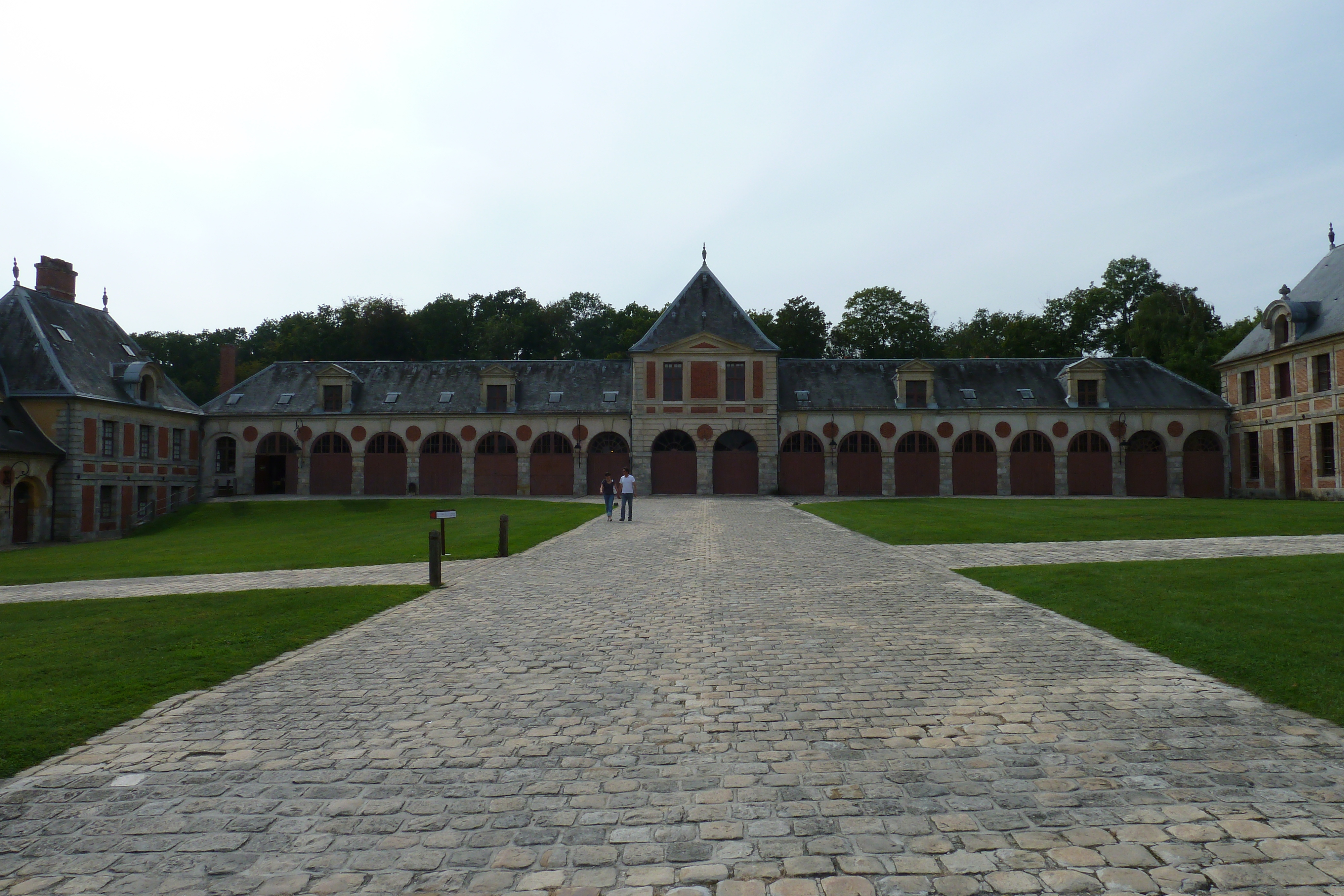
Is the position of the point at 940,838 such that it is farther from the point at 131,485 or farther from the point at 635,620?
the point at 131,485

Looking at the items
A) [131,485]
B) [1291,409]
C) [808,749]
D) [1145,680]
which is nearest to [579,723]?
[808,749]

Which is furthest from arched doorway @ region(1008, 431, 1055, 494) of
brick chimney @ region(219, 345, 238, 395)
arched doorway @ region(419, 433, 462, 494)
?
brick chimney @ region(219, 345, 238, 395)

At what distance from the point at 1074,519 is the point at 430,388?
32944mm

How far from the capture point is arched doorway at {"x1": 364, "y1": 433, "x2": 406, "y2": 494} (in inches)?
1597

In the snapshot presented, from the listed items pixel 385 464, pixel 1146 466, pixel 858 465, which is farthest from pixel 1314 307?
pixel 385 464

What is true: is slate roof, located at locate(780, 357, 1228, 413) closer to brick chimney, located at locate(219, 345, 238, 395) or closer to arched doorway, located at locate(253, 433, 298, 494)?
arched doorway, located at locate(253, 433, 298, 494)

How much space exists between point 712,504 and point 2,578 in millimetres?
21726

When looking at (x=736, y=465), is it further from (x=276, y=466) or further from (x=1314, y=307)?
(x=1314, y=307)

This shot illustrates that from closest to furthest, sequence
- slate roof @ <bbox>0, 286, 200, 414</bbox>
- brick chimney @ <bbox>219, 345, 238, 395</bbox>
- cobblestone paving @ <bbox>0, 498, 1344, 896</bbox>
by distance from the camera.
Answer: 1. cobblestone paving @ <bbox>0, 498, 1344, 896</bbox>
2. slate roof @ <bbox>0, 286, 200, 414</bbox>
3. brick chimney @ <bbox>219, 345, 238, 395</bbox>

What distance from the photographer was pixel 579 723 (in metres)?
5.54

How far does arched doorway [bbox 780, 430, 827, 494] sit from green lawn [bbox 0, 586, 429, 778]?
29.6 m

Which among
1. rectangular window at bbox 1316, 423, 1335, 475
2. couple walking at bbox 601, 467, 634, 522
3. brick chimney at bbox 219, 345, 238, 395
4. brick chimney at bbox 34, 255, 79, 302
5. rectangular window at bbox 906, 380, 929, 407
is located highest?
brick chimney at bbox 34, 255, 79, 302

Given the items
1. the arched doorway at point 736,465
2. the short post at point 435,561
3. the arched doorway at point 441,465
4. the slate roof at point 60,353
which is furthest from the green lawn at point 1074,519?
the slate roof at point 60,353

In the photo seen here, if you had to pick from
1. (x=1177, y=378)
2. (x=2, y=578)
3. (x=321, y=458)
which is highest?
(x=1177, y=378)
